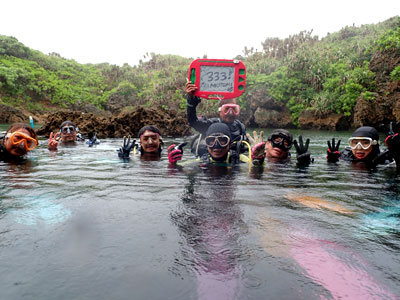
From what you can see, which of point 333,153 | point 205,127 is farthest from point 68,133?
point 333,153

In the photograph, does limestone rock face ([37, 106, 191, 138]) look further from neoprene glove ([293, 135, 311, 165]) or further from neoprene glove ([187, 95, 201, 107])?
neoprene glove ([187, 95, 201, 107])

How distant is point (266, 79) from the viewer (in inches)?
1502

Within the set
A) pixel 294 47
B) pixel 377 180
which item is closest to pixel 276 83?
pixel 294 47

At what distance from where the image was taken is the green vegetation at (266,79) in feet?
102

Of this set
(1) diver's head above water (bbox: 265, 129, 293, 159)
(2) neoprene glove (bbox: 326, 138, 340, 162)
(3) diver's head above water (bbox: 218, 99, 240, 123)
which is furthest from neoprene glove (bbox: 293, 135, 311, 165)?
(3) diver's head above water (bbox: 218, 99, 240, 123)

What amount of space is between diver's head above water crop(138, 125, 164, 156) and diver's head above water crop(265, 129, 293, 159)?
109 inches

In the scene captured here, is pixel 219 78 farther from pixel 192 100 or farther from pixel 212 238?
pixel 212 238

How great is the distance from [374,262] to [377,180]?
3.26 meters

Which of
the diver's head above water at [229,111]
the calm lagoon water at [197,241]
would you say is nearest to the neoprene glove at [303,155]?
the diver's head above water at [229,111]

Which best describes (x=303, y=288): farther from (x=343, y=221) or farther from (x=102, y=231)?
(x=102, y=231)

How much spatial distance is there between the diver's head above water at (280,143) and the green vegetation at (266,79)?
75.2ft

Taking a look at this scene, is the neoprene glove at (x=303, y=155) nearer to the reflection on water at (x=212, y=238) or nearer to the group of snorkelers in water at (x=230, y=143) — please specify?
the group of snorkelers in water at (x=230, y=143)

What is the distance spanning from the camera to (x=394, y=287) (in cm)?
159

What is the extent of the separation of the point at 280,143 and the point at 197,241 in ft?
17.5
